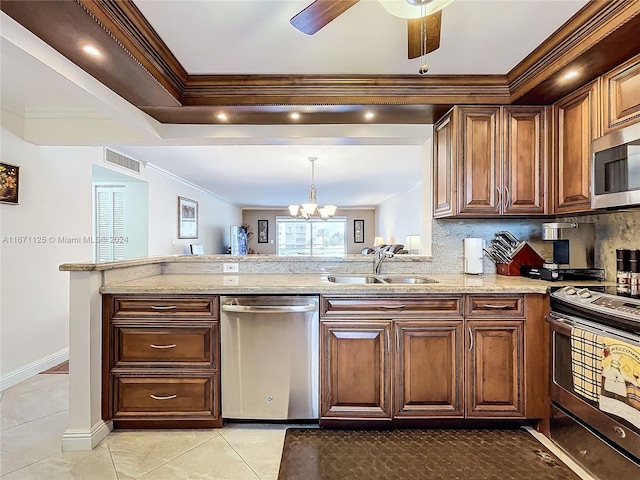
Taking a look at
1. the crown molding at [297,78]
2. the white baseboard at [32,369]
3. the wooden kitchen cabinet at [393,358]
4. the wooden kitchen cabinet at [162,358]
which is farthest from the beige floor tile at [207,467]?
the crown molding at [297,78]

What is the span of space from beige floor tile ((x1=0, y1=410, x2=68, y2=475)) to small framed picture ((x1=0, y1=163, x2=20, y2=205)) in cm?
175

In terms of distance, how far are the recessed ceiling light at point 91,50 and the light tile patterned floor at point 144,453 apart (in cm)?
218

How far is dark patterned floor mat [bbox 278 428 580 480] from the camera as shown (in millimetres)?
1760

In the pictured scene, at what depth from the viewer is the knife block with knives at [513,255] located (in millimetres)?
2645

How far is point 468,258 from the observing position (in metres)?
2.74

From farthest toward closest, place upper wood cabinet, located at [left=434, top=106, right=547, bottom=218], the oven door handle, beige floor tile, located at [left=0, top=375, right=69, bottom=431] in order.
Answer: upper wood cabinet, located at [left=434, top=106, right=547, bottom=218]
beige floor tile, located at [left=0, top=375, right=69, bottom=431]
the oven door handle


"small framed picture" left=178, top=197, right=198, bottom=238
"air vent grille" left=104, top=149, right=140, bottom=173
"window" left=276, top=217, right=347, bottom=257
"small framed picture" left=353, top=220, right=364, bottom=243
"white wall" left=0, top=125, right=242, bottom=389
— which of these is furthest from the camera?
"window" left=276, top=217, right=347, bottom=257

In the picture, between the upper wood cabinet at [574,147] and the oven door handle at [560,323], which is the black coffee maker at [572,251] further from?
the oven door handle at [560,323]

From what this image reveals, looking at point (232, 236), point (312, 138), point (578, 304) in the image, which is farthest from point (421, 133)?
point (232, 236)

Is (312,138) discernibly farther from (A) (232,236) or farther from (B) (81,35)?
(A) (232,236)

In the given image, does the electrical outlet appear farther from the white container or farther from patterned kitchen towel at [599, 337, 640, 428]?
patterned kitchen towel at [599, 337, 640, 428]

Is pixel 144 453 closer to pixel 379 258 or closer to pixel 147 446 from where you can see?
pixel 147 446

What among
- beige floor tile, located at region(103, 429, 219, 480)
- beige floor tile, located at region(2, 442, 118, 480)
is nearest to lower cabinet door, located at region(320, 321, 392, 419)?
beige floor tile, located at region(103, 429, 219, 480)

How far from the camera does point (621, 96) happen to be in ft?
6.16
